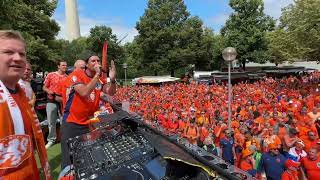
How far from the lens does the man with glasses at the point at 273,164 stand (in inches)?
308

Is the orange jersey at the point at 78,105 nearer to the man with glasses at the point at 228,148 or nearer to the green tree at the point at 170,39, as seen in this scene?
the man with glasses at the point at 228,148

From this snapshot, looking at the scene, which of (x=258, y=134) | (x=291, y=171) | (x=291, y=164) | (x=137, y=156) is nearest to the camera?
(x=137, y=156)

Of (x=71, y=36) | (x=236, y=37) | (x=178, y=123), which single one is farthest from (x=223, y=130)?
(x=71, y=36)

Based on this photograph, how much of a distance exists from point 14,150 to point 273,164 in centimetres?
660

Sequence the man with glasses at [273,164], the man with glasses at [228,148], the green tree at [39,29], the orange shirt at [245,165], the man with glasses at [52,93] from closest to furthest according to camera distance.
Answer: the man with glasses at [52,93] → the man with glasses at [273,164] → the orange shirt at [245,165] → the man with glasses at [228,148] → the green tree at [39,29]

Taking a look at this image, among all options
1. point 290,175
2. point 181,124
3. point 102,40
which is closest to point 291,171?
point 290,175

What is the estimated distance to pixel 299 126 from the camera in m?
11.3

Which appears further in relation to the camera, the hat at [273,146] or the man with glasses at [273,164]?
the hat at [273,146]

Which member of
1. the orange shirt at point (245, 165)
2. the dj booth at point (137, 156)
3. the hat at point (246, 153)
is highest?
the dj booth at point (137, 156)

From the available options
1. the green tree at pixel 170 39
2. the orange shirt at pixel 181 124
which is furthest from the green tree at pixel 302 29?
the green tree at pixel 170 39

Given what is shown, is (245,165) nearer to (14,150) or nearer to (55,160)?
(55,160)

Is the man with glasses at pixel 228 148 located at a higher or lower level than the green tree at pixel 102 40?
lower

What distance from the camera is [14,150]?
6.91ft

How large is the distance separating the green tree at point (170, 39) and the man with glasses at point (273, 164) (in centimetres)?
4228
